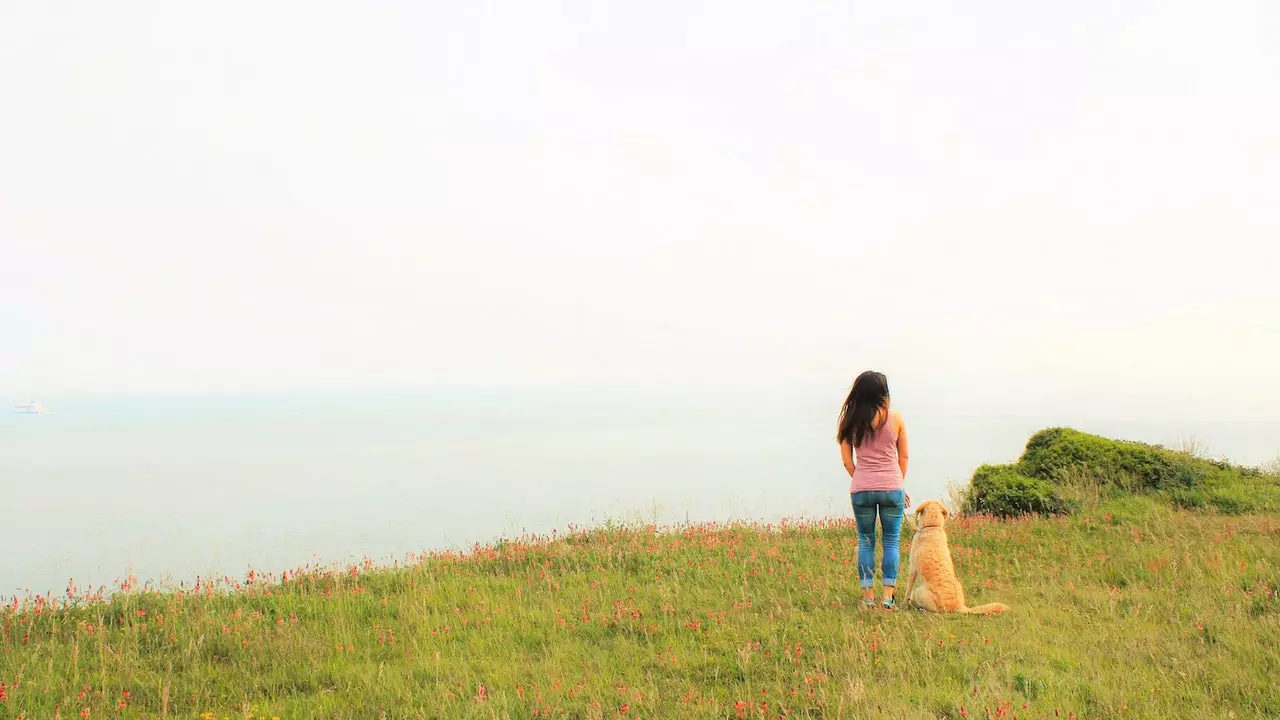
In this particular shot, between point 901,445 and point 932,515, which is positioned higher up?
point 901,445

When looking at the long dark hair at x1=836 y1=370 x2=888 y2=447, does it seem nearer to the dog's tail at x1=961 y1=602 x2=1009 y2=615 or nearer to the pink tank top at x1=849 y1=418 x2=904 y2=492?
the pink tank top at x1=849 y1=418 x2=904 y2=492

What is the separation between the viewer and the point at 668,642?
6.69 meters

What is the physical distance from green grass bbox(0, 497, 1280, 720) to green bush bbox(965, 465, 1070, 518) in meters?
3.64

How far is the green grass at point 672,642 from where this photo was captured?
525 centimetres

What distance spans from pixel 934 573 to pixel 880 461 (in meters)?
1.34

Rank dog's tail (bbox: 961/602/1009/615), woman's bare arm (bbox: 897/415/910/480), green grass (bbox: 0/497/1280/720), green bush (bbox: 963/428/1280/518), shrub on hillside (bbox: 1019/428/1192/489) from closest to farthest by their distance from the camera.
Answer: green grass (bbox: 0/497/1280/720) < dog's tail (bbox: 961/602/1009/615) < woman's bare arm (bbox: 897/415/910/480) < green bush (bbox: 963/428/1280/518) < shrub on hillside (bbox: 1019/428/1192/489)

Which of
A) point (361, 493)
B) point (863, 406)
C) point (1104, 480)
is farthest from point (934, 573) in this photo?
point (361, 493)

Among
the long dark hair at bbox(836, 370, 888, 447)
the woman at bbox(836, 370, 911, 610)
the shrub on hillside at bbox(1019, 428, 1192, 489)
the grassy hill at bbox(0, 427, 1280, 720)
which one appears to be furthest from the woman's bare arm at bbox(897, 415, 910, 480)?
the shrub on hillside at bbox(1019, 428, 1192, 489)

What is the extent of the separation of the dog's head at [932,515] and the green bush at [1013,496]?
24.1 ft

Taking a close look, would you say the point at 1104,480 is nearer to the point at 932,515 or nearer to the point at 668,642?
the point at 932,515

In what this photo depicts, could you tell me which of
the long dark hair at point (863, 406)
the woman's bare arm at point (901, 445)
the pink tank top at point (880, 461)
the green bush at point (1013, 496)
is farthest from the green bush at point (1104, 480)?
the long dark hair at point (863, 406)

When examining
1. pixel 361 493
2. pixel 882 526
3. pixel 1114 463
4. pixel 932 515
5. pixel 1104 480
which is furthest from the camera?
pixel 361 493

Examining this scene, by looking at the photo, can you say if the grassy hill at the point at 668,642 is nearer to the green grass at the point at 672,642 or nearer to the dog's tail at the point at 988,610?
the green grass at the point at 672,642

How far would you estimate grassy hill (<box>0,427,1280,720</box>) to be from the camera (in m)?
5.25
